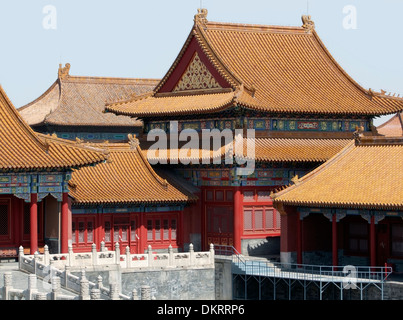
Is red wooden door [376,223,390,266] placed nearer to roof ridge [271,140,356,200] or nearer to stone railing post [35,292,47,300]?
roof ridge [271,140,356,200]

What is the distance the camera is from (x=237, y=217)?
6681 centimetres

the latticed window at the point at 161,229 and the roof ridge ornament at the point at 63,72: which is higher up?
the roof ridge ornament at the point at 63,72

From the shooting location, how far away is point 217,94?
2758 inches

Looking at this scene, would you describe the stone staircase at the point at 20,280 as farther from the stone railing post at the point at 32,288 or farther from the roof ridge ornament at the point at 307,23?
the roof ridge ornament at the point at 307,23

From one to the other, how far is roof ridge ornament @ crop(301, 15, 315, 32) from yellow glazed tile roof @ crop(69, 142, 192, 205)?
43.0ft

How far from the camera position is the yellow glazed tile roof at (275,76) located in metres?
69.8

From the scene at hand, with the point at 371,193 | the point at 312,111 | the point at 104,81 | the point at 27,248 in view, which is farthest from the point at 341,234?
the point at 104,81

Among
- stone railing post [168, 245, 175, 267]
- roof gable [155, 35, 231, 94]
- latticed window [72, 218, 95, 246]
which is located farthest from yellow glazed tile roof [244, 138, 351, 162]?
latticed window [72, 218, 95, 246]

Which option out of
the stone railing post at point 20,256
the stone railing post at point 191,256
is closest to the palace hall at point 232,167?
the stone railing post at point 20,256

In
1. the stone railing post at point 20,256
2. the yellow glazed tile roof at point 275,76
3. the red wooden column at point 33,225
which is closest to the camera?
the stone railing post at point 20,256

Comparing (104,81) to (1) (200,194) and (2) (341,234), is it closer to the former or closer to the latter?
(1) (200,194)

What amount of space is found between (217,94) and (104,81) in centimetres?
3151

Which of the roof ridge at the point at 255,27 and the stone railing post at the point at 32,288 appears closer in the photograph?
the stone railing post at the point at 32,288

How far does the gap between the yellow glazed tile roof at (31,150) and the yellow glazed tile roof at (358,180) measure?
9.13 m
